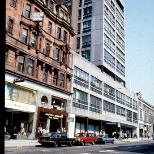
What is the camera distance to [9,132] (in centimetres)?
2672

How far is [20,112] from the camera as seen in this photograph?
29.0 metres

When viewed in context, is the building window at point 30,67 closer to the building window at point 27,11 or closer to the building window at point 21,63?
the building window at point 21,63

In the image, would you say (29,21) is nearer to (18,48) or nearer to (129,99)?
(18,48)

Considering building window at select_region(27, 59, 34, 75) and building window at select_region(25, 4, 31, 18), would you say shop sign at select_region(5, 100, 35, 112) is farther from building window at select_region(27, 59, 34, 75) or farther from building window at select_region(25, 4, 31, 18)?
building window at select_region(25, 4, 31, 18)

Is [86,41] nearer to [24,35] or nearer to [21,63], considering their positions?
[24,35]

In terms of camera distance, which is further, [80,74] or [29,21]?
[80,74]

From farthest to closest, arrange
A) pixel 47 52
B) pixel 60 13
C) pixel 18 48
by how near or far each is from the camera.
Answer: pixel 60 13
pixel 47 52
pixel 18 48

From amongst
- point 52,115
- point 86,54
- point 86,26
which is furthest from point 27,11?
point 86,26

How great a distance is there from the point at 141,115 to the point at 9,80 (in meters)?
60.0

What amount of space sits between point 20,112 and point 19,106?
2340 millimetres

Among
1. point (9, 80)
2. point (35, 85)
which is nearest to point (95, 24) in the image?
point (35, 85)

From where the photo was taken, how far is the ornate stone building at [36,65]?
88.1ft

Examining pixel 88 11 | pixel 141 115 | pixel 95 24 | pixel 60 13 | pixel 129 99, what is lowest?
pixel 141 115

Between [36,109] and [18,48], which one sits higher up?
[18,48]
